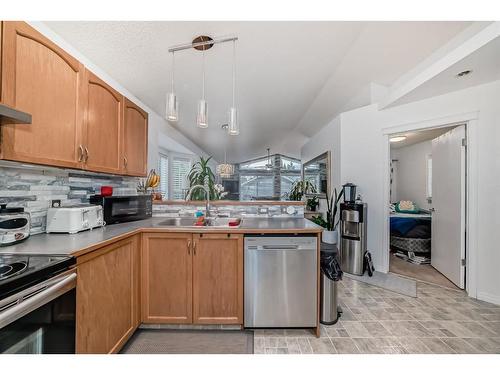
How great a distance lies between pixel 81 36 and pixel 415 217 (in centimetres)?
505

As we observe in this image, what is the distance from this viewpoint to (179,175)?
16.7ft

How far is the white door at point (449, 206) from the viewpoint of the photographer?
240 centimetres

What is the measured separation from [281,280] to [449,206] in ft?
8.45

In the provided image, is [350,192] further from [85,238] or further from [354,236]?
[85,238]

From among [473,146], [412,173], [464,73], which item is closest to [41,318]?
[464,73]

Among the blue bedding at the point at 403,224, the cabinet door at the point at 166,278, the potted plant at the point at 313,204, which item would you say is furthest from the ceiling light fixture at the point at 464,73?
the cabinet door at the point at 166,278

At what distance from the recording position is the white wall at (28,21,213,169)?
1.52 metres

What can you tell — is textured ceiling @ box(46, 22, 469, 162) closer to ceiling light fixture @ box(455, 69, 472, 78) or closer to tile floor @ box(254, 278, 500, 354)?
ceiling light fixture @ box(455, 69, 472, 78)

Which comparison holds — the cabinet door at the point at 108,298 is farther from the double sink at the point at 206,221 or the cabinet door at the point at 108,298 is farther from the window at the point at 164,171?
the window at the point at 164,171

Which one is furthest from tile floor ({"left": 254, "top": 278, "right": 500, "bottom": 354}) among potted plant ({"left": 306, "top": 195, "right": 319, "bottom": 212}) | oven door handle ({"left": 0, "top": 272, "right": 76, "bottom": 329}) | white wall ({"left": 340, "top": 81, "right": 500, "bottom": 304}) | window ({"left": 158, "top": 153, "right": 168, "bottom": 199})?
window ({"left": 158, "top": 153, "right": 168, "bottom": 199})

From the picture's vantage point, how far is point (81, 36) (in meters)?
1.51
